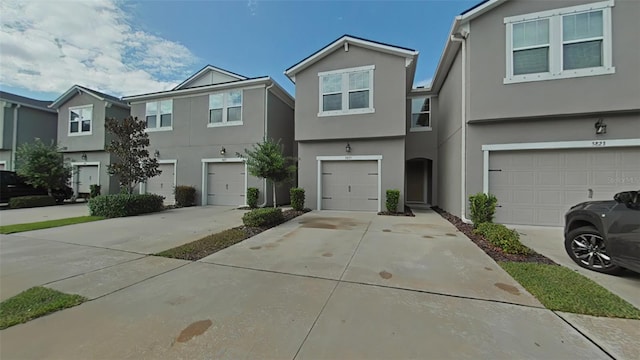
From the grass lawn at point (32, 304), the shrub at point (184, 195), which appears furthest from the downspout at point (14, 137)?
the grass lawn at point (32, 304)

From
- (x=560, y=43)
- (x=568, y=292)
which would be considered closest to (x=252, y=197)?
(x=568, y=292)

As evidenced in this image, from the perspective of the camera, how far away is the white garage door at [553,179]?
23.3 feet

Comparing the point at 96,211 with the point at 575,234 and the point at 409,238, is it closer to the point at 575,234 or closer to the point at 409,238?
the point at 409,238

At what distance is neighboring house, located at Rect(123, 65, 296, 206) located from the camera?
12.7 meters

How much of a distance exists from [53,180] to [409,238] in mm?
17993

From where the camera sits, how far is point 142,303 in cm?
309

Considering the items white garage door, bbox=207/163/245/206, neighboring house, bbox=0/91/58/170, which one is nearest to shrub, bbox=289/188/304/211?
white garage door, bbox=207/163/245/206

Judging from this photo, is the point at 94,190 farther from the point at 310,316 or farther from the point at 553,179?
the point at 553,179

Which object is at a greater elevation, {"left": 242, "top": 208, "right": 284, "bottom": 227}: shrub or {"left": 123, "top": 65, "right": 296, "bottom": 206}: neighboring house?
{"left": 123, "top": 65, "right": 296, "bottom": 206}: neighboring house

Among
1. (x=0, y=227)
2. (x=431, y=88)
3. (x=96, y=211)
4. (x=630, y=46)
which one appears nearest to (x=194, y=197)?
(x=96, y=211)

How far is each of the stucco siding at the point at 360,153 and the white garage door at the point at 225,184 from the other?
11.6 feet

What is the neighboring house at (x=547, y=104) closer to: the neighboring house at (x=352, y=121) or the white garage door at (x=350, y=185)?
the neighboring house at (x=352, y=121)

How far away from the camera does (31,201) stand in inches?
492

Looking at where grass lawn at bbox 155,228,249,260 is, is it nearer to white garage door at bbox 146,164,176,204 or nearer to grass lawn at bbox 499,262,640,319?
grass lawn at bbox 499,262,640,319
